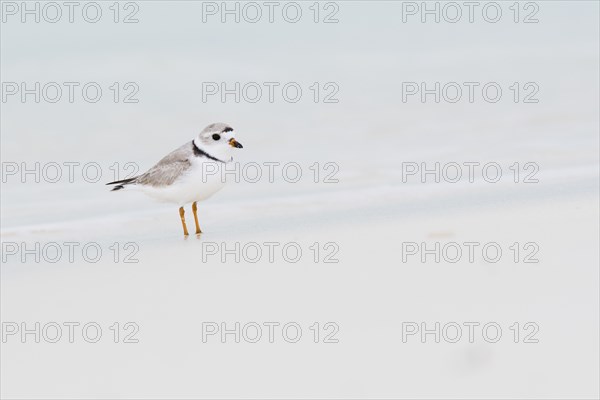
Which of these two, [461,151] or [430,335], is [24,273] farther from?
[461,151]

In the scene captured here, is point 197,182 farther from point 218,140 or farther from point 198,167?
point 218,140

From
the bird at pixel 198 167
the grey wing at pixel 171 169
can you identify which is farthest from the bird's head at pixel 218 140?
the grey wing at pixel 171 169

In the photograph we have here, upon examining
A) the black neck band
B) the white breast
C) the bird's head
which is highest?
the bird's head

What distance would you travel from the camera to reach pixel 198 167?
8.46 metres

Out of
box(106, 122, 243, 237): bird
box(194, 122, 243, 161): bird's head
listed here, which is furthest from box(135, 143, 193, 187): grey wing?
box(194, 122, 243, 161): bird's head

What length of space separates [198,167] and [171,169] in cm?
27

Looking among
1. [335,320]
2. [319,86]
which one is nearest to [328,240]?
[335,320]

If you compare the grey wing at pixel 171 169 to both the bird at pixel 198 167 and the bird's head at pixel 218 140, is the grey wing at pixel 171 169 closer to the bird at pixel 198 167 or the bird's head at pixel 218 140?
the bird at pixel 198 167

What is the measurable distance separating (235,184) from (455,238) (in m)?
3.53

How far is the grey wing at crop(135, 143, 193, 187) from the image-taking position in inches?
337

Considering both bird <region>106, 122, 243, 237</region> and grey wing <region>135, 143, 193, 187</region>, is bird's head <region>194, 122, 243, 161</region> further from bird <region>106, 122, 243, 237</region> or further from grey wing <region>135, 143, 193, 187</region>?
grey wing <region>135, 143, 193, 187</region>

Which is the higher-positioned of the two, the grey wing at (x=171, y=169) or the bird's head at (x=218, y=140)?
the bird's head at (x=218, y=140)

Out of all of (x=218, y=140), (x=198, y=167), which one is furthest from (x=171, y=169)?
(x=218, y=140)

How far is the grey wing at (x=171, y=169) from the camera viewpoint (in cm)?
855
